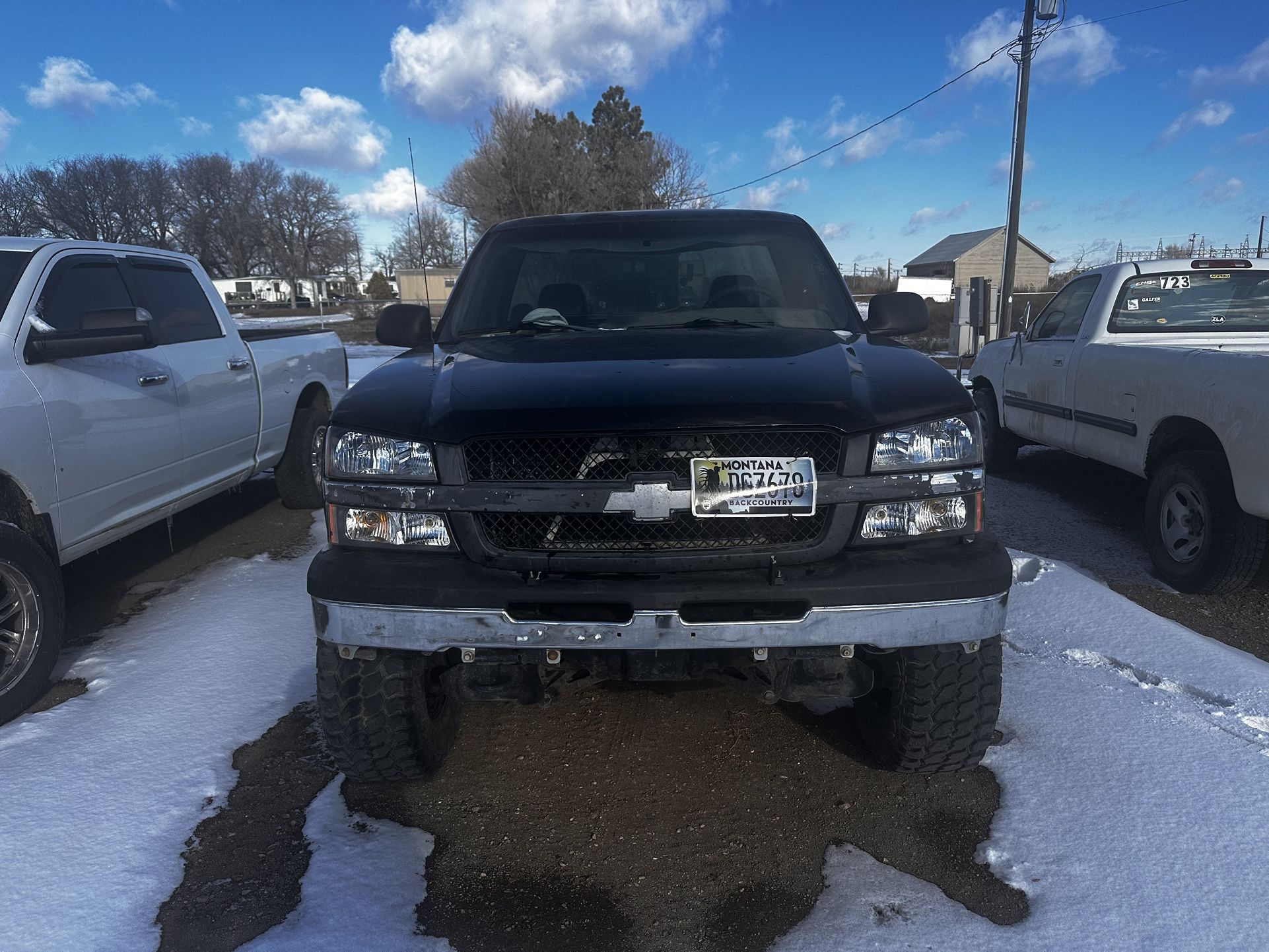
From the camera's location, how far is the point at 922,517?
2268 mm

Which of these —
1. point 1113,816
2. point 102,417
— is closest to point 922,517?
point 1113,816

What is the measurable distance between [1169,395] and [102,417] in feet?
17.3

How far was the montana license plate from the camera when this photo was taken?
215 cm

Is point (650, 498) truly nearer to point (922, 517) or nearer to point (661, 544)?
point (661, 544)

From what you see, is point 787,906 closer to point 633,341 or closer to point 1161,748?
point 1161,748

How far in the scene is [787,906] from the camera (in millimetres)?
2180

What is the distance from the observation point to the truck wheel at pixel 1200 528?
406cm

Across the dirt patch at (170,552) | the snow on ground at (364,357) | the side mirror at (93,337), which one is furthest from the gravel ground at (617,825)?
the snow on ground at (364,357)

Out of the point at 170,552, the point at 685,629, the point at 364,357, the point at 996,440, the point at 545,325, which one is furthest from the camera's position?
the point at 364,357

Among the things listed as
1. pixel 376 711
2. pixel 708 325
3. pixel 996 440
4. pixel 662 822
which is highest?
pixel 708 325

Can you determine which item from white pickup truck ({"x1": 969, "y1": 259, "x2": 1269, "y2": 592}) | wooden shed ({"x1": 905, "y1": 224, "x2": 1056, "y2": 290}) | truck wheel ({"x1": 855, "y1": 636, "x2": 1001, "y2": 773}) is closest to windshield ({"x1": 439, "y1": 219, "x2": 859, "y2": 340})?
truck wheel ({"x1": 855, "y1": 636, "x2": 1001, "y2": 773})

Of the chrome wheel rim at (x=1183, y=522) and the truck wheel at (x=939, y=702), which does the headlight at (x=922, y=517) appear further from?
the chrome wheel rim at (x=1183, y=522)

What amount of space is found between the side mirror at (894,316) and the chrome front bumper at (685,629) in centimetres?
154

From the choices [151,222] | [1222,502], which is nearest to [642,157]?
[1222,502]
